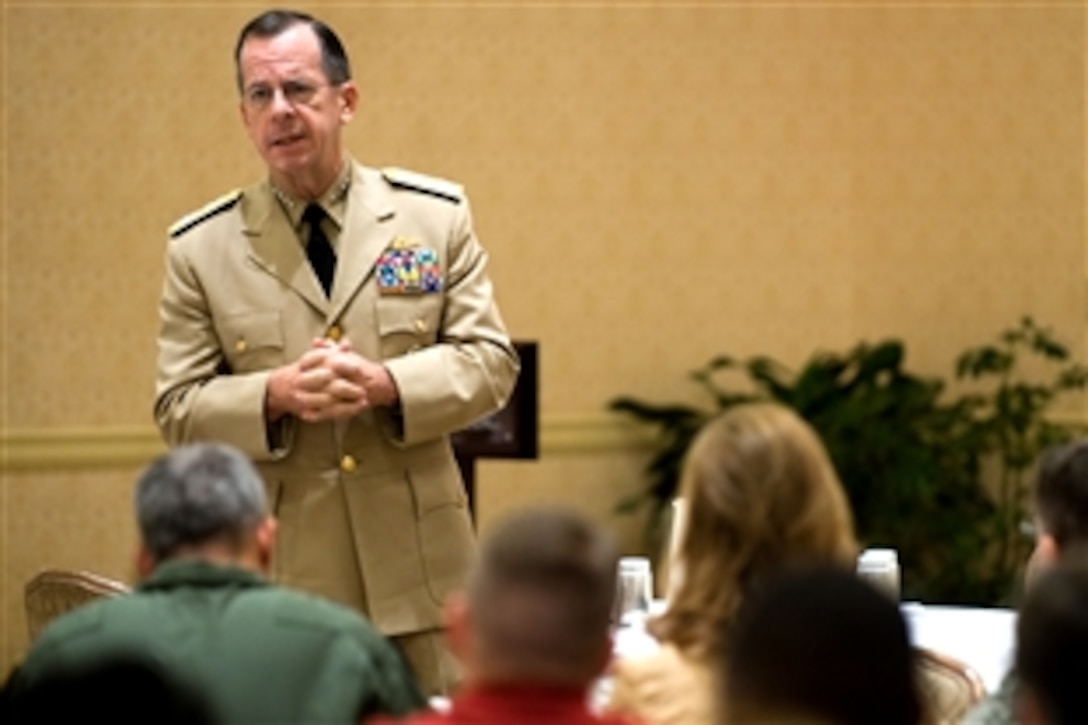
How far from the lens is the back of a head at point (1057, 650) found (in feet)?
7.55

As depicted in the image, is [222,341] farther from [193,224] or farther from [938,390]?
[938,390]

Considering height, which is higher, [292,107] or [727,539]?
[292,107]

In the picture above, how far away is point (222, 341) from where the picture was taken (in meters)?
4.25

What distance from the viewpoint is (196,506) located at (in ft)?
9.34

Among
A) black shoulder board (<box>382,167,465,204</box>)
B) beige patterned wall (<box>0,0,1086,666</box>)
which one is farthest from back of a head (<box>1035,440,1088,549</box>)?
beige patterned wall (<box>0,0,1086,666</box>)

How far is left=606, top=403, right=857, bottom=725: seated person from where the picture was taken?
289cm

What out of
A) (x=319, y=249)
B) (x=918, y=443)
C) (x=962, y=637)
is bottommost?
(x=962, y=637)

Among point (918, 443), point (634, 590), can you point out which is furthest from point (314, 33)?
point (918, 443)

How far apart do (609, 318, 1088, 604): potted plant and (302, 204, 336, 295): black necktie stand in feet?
12.8

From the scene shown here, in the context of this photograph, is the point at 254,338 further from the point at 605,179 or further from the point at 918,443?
the point at 918,443

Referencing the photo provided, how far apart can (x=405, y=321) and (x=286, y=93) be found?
49 cm

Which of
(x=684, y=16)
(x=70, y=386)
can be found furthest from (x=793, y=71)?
(x=70, y=386)

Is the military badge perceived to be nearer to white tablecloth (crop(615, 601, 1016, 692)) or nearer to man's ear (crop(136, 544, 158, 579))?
white tablecloth (crop(615, 601, 1016, 692))

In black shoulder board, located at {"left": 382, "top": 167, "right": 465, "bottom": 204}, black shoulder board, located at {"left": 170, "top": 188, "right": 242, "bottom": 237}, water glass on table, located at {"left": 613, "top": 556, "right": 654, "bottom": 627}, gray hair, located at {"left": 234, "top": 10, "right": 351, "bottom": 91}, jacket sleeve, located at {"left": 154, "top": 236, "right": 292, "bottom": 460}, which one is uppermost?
gray hair, located at {"left": 234, "top": 10, "right": 351, "bottom": 91}
